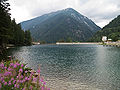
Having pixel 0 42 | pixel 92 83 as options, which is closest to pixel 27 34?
pixel 0 42

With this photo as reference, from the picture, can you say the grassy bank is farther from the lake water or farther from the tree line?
A: the tree line

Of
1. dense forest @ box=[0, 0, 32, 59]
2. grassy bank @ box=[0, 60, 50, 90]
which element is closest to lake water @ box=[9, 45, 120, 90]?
grassy bank @ box=[0, 60, 50, 90]

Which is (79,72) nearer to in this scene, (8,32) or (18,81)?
(18,81)

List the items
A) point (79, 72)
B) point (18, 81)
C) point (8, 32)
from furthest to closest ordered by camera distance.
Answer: point (8, 32), point (79, 72), point (18, 81)

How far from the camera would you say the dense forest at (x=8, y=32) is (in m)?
50.2

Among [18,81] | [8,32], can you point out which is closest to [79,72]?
[18,81]

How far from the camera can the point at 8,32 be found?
59.0 m

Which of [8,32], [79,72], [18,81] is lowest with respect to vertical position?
[79,72]

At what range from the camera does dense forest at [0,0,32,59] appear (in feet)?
165

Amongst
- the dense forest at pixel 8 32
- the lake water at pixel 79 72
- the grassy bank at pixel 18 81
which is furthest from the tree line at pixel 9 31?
the grassy bank at pixel 18 81

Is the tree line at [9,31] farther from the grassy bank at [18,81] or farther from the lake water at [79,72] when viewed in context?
the grassy bank at [18,81]

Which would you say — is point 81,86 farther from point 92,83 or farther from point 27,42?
point 27,42

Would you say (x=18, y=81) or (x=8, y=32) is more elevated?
(x=8, y=32)

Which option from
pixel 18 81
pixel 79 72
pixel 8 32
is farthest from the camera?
pixel 8 32
